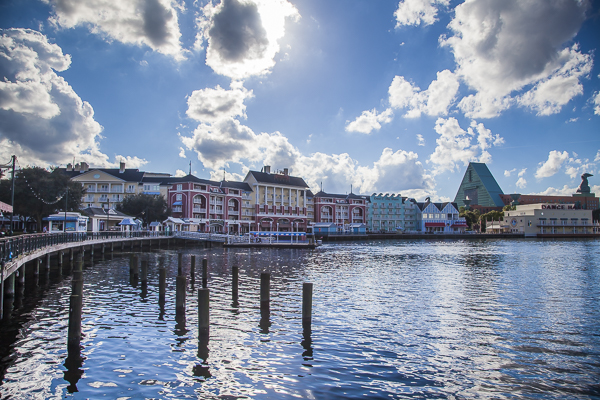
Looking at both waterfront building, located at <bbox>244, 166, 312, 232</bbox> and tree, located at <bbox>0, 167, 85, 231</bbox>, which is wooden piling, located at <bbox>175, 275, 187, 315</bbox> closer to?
tree, located at <bbox>0, 167, 85, 231</bbox>

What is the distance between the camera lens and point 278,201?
402 feet

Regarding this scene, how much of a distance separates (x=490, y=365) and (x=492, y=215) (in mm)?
172536

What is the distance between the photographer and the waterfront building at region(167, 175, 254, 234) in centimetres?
9581

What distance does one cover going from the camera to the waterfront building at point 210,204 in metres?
95.8

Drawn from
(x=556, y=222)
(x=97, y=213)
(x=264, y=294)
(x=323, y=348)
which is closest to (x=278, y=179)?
(x=97, y=213)

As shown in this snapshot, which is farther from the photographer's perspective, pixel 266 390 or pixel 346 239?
pixel 346 239

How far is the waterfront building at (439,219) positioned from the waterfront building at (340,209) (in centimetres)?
2402

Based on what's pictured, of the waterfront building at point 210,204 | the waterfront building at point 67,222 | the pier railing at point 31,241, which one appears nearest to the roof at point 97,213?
the waterfront building at point 67,222

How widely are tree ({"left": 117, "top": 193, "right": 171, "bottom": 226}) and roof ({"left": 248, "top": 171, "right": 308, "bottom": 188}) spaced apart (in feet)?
119

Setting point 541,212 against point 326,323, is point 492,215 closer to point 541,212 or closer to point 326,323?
point 541,212

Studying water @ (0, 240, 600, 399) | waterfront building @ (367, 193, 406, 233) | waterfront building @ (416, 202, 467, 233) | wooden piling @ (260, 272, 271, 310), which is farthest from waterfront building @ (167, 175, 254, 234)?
wooden piling @ (260, 272, 271, 310)

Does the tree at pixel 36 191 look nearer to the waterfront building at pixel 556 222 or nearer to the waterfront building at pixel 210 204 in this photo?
the waterfront building at pixel 210 204

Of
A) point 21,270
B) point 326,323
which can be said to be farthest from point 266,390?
point 21,270

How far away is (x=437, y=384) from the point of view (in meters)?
10.6
